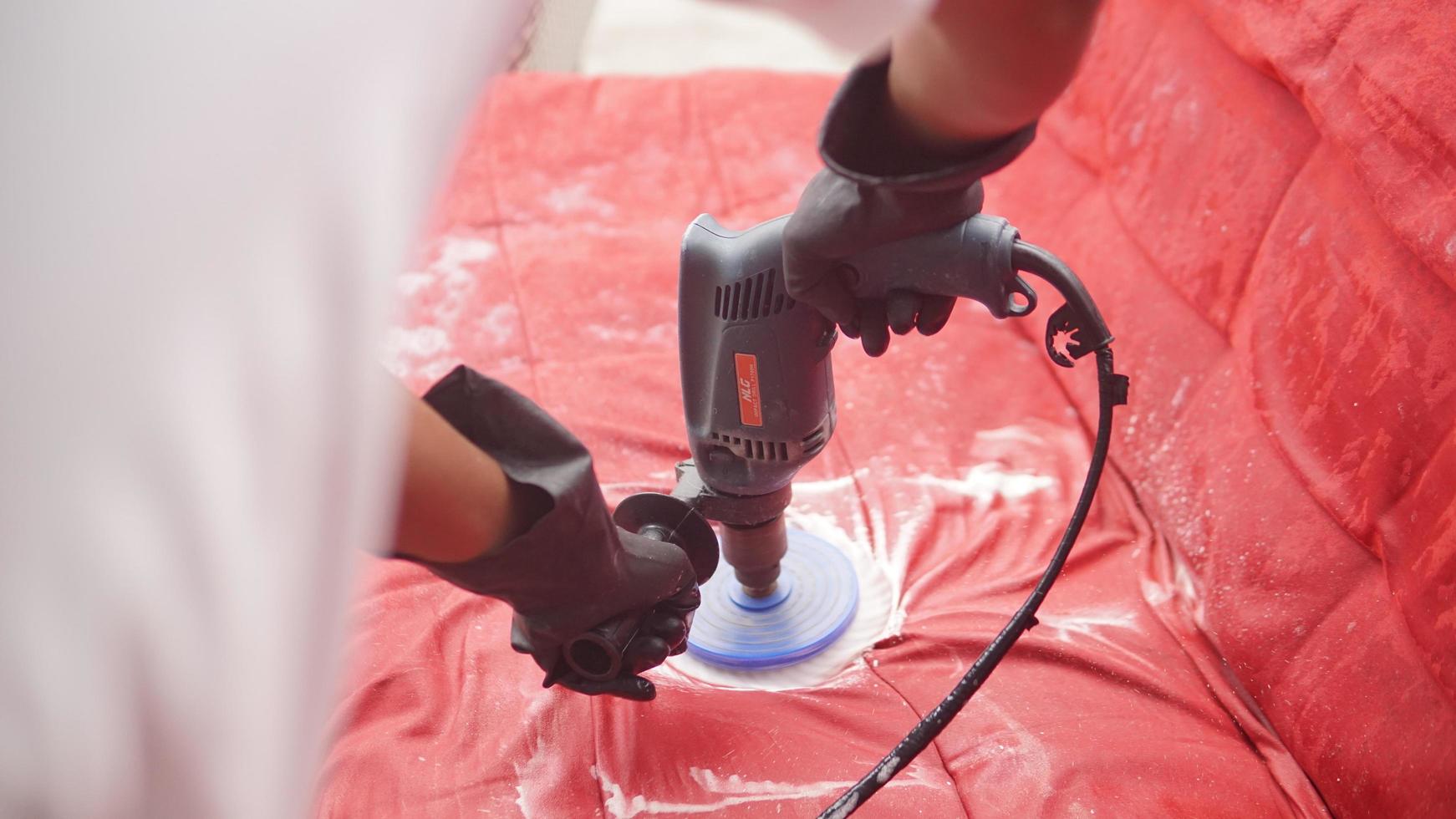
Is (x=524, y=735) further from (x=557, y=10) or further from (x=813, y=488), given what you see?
(x=557, y=10)

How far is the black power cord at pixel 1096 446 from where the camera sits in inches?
31.0

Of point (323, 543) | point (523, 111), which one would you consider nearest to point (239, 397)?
point (323, 543)

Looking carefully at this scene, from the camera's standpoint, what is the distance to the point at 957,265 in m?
0.77

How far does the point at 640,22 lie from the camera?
9.91ft

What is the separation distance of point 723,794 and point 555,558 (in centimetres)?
29

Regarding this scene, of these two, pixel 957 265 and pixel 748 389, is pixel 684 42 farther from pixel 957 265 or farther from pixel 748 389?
pixel 957 265

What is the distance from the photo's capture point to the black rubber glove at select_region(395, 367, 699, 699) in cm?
71

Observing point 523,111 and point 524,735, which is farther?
point 523,111

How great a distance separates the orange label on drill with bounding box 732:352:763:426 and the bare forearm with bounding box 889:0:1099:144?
11.8 inches

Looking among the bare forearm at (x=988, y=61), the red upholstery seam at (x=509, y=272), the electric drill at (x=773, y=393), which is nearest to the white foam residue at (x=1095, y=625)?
the electric drill at (x=773, y=393)

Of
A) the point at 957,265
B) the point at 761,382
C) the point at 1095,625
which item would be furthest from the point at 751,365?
the point at 1095,625

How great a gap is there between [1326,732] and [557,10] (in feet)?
7.27

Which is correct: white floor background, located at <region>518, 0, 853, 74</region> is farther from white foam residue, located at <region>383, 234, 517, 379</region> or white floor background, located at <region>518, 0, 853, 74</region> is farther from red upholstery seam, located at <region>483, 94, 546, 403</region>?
white foam residue, located at <region>383, 234, 517, 379</region>

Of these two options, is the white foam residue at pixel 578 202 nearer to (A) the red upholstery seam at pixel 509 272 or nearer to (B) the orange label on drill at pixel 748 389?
(A) the red upholstery seam at pixel 509 272
